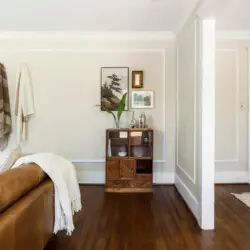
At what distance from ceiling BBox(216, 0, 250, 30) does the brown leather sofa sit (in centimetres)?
252

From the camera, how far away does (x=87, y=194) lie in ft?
10.6

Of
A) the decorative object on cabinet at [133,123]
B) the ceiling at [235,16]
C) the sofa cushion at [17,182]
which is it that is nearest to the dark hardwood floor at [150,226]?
the sofa cushion at [17,182]

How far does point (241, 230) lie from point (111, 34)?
123 inches

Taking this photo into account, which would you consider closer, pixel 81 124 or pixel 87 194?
pixel 87 194

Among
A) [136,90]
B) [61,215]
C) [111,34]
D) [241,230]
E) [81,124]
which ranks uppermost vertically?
[111,34]

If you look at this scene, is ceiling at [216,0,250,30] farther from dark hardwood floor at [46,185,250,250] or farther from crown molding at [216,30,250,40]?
dark hardwood floor at [46,185,250,250]

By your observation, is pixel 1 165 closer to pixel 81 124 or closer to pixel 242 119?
pixel 81 124

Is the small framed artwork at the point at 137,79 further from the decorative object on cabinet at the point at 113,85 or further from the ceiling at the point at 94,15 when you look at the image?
the ceiling at the point at 94,15

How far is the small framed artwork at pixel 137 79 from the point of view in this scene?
3703 millimetres

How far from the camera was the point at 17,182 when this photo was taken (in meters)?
1.31

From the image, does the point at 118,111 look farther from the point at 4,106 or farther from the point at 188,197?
the point at 4,106

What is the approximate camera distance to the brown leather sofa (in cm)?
113

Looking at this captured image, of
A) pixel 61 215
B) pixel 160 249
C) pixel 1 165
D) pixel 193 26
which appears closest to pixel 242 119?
pixel 193 26

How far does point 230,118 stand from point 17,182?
344 centimetres
